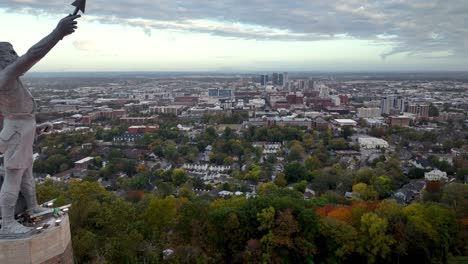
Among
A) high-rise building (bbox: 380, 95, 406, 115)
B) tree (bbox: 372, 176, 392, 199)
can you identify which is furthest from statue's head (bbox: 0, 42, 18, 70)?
high-rise building (bbox: 380, 95, 406, 115)

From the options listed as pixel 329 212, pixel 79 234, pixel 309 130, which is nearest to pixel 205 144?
pixel 309 130

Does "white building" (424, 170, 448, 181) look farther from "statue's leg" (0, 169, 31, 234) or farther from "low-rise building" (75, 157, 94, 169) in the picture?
"statue's leg" (0, 169, 31, 234)

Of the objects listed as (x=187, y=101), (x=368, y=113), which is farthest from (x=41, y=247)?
(x=187, y=101)

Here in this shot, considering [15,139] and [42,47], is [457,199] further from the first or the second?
[42,47]

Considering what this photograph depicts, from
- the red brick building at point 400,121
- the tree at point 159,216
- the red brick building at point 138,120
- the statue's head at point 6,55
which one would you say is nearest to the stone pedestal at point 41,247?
the statue's head at point 6,55

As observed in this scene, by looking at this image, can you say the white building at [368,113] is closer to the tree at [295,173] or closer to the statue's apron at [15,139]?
the tree at [295,173]
